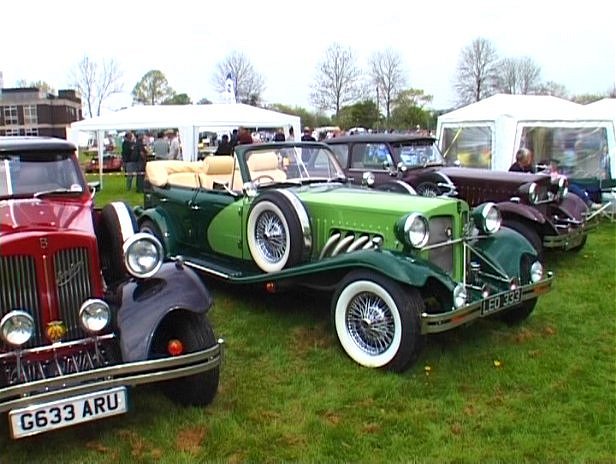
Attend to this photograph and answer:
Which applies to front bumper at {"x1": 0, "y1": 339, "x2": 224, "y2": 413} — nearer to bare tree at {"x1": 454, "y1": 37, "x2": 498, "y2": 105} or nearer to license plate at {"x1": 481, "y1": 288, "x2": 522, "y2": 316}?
→ license plate at {"x1": 481, "y1": 288, "x2": 522, "y2": 316}

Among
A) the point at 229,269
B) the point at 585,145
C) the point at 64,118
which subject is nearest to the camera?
the point at 229,269

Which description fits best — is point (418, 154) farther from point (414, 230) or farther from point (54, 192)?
point (54, 192)


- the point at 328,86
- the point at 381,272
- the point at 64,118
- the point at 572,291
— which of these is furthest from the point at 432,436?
the point at 64,118

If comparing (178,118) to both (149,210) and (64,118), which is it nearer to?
(149,210)

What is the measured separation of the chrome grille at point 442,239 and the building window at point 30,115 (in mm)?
53867

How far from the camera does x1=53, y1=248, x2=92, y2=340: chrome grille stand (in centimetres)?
372

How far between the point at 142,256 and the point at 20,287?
2.34ft

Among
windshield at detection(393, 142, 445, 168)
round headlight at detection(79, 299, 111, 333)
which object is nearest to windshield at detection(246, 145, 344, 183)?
round headlight at detection(79, 299, 111, 333)

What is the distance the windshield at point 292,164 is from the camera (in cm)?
634

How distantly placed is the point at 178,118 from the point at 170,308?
1452 centimetres

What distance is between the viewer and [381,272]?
446 cm

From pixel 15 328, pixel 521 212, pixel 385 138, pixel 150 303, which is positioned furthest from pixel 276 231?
pixel 385 138

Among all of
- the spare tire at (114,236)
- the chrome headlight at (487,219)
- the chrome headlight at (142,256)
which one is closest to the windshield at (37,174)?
the spare tire at (114,236)

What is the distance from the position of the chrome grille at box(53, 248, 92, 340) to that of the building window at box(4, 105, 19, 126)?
182 feet
